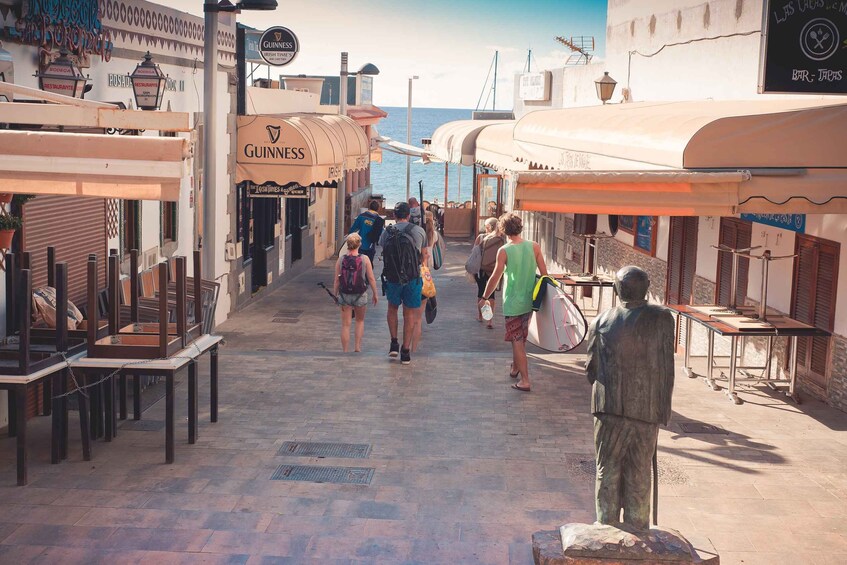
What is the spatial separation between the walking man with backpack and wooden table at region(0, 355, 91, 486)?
15.1 ft

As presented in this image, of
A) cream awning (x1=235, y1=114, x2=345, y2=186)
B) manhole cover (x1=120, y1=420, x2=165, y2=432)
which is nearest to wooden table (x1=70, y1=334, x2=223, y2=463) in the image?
manhole cover (x1=120, y1=420, x2=165, y2=432)

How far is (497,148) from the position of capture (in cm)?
2053

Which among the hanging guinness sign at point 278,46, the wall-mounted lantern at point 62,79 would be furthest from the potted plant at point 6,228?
the hanging guinness sign at point 278,46

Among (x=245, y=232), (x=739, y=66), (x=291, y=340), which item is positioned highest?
(x=739, y=66)

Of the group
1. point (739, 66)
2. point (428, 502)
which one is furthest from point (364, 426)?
point (739, 66)

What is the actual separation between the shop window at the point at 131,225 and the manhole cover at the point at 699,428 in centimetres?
651

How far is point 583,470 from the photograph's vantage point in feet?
25.7

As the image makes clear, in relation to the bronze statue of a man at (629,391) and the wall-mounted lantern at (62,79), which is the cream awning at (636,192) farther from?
the wall-mounted lantern at (62,79)

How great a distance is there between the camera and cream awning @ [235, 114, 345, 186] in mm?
16234

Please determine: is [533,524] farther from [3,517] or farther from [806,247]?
[806,247]

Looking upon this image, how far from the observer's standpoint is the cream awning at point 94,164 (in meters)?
6.37

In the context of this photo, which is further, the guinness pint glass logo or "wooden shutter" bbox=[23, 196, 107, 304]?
the guinness pint glass logo

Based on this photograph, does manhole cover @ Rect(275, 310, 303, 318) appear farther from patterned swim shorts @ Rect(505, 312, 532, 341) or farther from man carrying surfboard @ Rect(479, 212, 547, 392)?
patterned swim shorts @ Rect(505, 312, 532, 341)

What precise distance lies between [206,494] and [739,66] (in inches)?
382
